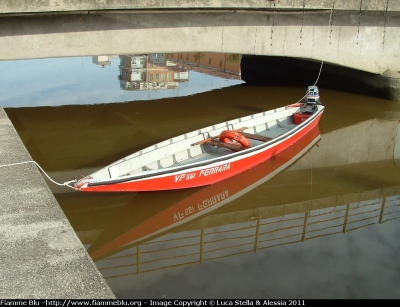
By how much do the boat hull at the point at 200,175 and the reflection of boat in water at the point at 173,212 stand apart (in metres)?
0.20

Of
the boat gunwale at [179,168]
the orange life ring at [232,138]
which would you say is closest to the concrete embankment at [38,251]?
the boat gunwale at [179,168]

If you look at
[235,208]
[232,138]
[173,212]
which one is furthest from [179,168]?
[232,138]

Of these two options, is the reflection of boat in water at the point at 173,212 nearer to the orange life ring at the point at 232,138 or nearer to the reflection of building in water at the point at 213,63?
the orange life ring at the point at 232,138

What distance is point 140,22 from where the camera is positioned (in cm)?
1608

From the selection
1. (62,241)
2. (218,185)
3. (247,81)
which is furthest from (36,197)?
(247,81)

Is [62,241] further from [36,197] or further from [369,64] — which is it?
[369,64]

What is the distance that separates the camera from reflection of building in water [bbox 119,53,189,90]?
22197mm

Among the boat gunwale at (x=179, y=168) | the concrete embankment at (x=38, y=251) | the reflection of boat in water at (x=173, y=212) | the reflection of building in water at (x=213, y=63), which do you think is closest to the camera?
the concrete embankment at (x=38, y=251)

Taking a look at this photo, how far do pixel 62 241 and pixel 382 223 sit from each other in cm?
687

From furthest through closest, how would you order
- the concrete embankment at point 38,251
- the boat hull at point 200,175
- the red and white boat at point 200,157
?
the red and white boat at point 200,157 < the boat hull at point 200,175 < the concrete embankment at point 38,251

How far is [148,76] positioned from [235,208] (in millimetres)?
15964

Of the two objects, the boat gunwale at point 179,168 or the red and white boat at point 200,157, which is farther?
the red and white boat at point 200,157

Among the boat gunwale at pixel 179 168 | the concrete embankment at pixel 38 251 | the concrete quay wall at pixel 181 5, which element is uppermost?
the concrete quay wall at pixel 181 5

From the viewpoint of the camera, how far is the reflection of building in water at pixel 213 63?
27564 millimetres
